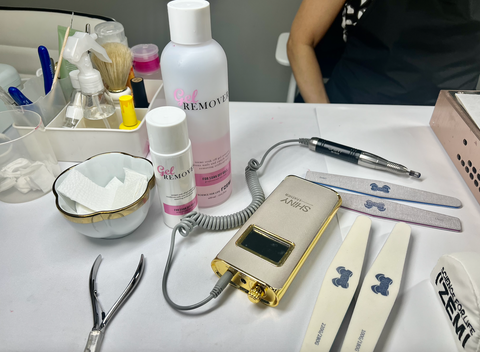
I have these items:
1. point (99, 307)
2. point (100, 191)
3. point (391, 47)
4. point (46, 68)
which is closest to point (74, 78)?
point (46, 68)

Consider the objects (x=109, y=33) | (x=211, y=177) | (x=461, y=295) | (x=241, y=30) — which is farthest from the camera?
(x=241, y=30)

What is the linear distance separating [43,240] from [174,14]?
0.94 ft

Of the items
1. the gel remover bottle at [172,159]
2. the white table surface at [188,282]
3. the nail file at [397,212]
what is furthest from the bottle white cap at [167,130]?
the nail file at [397,212]

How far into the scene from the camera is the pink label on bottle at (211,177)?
1.29 feet

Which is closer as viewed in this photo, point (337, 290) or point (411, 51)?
point (337, 290)

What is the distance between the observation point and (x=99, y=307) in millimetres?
316

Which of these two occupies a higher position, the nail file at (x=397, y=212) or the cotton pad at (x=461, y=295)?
the cotton pad at (x=461, y=295)

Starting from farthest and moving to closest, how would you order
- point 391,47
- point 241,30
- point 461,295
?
1. point 241,30
2. point 391,47
3. point 461,295

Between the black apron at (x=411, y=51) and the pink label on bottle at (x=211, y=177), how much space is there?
0.47 m

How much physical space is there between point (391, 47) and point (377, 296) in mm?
544

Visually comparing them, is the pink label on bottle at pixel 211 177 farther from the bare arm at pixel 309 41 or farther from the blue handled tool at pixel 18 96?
the bare arm at pixel 309 41

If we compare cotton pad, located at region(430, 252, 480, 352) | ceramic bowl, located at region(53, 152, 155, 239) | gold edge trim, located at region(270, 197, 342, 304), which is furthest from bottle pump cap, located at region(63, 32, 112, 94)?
cotton pad, located at region(430, 252, 480, 352)

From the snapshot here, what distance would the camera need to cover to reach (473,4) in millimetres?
603

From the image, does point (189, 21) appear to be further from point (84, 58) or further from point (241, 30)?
point (241, 30)
